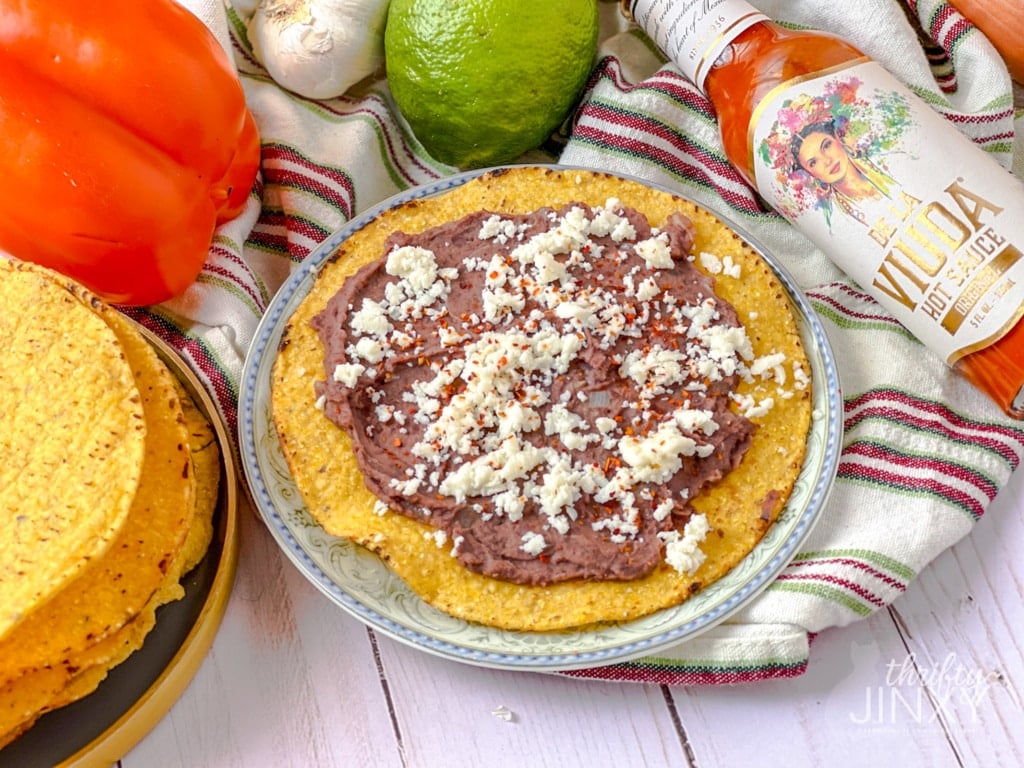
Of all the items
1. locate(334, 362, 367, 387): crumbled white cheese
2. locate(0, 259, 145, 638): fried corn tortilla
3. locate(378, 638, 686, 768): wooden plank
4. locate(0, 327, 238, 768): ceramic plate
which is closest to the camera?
locate(0, 259, 145, 638): fried corn tortilla

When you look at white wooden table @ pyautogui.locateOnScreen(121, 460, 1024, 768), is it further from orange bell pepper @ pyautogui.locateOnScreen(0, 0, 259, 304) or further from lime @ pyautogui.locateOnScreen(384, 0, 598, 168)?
lime @ pyautogui.locateOnScreen(384, 0, 598, 168)

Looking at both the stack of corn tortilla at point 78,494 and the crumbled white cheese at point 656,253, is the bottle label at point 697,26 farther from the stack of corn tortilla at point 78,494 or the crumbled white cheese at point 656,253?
the stack of corn tortilla at point 78,494

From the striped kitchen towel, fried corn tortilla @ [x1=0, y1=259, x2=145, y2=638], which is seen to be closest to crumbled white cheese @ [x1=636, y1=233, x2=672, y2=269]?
the striped kitchen towel

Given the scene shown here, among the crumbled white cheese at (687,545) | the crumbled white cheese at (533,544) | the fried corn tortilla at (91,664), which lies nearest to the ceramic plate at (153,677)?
the fried corn tortilla at (91,664)

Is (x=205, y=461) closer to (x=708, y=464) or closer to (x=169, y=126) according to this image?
(x=169, y=126)

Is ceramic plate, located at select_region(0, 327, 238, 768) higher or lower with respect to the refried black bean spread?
lower

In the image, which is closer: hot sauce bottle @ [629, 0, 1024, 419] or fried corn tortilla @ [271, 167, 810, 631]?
fried corn tortilla @ [271, 167, 810, 631]
